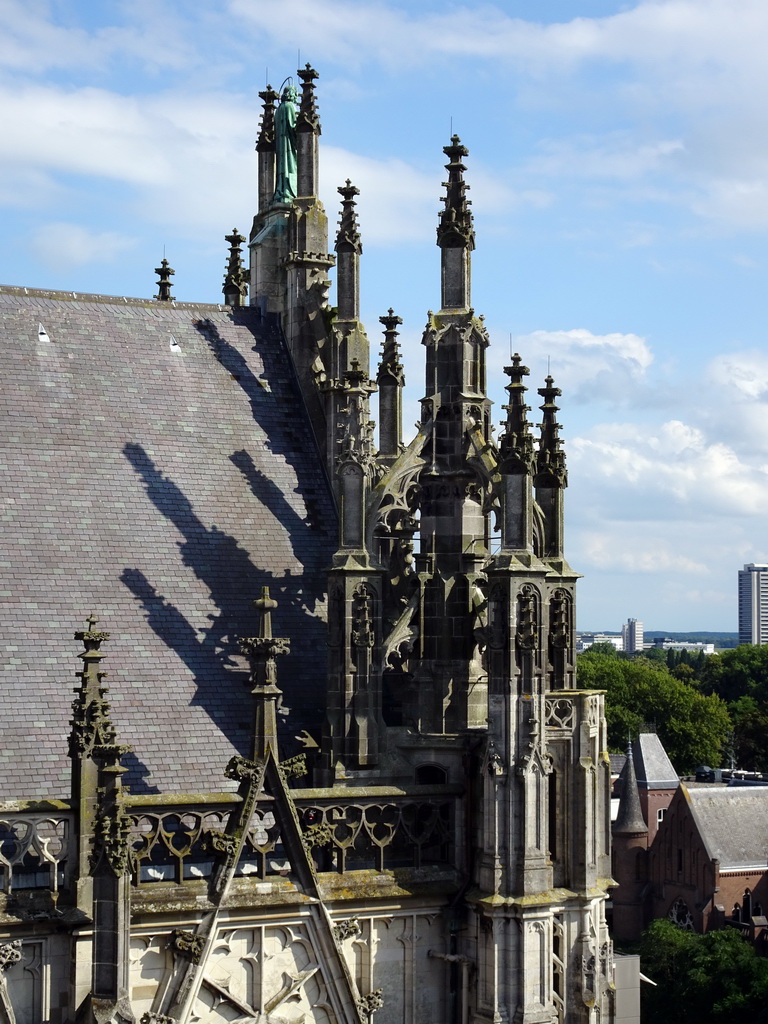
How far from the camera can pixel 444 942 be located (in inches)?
949

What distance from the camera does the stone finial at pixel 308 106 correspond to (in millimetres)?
30000

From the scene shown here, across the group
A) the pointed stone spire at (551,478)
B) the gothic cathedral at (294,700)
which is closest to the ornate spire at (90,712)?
the gothic cathedral at (294,700)

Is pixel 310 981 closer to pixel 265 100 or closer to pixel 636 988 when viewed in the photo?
pixel 265 100

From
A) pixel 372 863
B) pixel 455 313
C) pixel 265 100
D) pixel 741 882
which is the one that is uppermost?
pixel 265 100

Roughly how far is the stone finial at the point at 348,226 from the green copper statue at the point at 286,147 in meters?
3.20

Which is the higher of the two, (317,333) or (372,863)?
(317,333)

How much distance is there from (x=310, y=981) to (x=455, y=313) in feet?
35.5

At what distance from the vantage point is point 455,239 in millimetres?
26094

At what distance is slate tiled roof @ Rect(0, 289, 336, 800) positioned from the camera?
23906mm

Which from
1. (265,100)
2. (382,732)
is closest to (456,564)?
(382,732)

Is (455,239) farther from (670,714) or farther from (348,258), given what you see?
(670,714)

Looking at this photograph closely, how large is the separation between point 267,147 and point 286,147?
58cm

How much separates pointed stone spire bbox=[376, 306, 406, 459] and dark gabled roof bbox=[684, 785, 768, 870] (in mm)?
87101

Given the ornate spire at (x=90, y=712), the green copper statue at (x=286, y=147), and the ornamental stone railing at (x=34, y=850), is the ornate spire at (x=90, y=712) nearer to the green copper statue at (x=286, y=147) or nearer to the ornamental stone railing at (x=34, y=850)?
the ornamental stone railing at (x=34, y=850)
